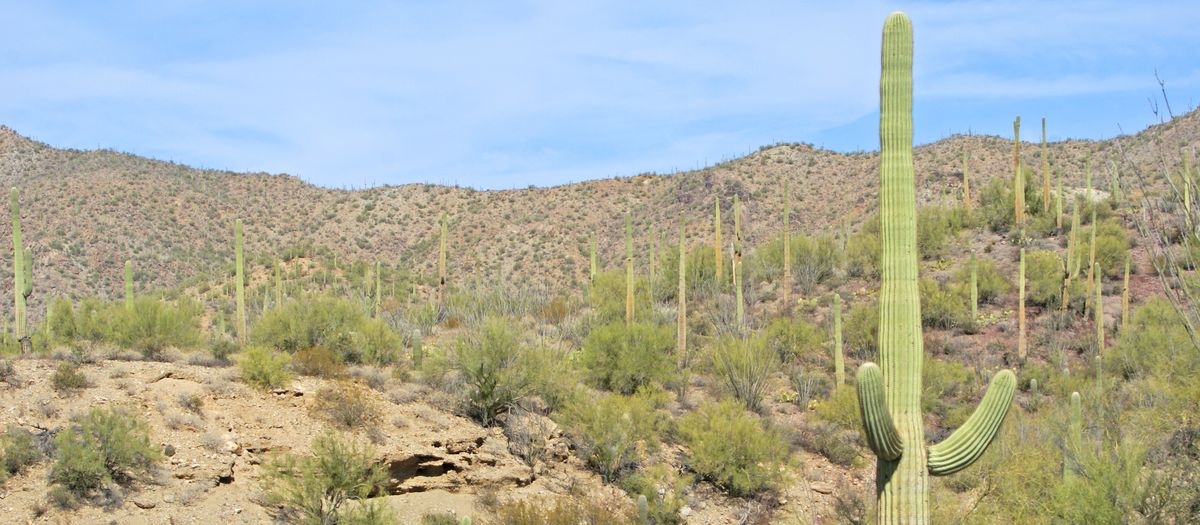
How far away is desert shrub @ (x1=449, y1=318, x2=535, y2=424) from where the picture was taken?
1808 centimetres

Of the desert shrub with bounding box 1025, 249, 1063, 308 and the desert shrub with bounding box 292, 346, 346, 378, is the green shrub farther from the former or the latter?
the desert shrub with bounding box 292, 346, 346, 378

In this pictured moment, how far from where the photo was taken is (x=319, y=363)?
18.4m

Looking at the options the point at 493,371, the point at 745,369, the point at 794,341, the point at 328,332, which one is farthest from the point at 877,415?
the point at 794,341

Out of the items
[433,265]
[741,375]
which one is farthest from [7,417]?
[433,265]

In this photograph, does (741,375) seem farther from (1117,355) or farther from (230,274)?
(230,274)

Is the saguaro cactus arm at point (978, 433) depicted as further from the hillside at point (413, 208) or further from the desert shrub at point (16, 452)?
the hillside at point (413, 208)

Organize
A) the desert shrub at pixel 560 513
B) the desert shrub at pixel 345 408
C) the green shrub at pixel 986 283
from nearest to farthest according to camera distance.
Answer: the desert shrub at pixel 560 513 < the desert shrub at pixel 345 408 < the green shrub at pixel 986 283

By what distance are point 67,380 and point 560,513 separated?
8.08 meters

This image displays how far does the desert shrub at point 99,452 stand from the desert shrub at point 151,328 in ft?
16.3

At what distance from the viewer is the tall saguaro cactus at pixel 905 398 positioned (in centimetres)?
675

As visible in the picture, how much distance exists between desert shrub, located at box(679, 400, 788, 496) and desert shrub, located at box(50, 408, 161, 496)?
921cm

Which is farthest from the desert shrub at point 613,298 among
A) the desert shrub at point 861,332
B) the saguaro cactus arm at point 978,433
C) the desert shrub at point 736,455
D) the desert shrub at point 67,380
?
the saguaro cactus arm at point 978,433

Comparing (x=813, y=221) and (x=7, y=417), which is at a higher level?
(x=813, y=221)

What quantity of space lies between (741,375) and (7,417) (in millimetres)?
14278
